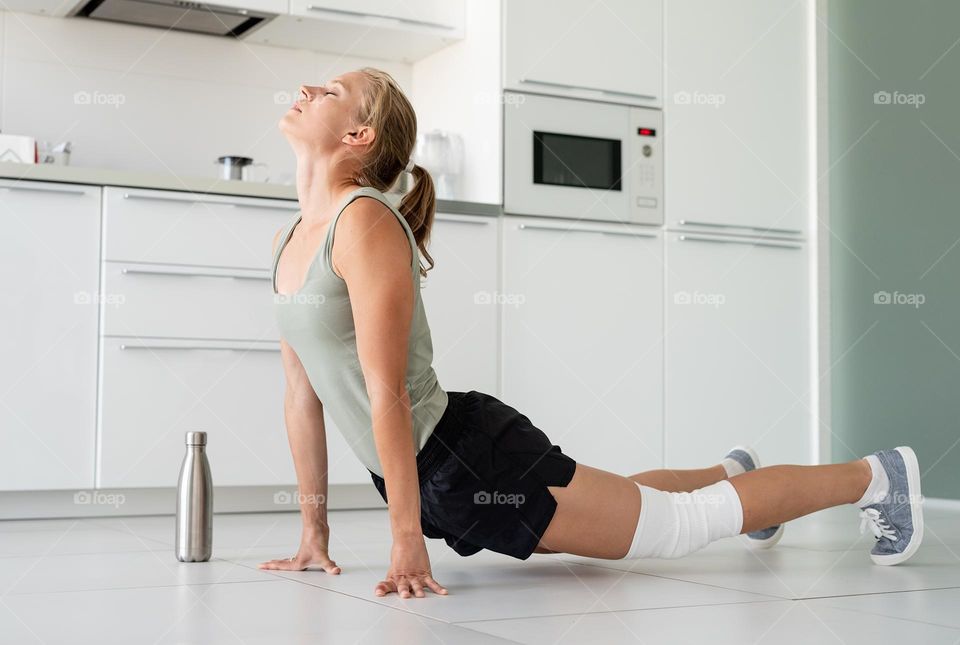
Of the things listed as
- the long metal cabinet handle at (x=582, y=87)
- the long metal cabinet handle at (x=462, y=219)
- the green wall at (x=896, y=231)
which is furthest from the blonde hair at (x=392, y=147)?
the green wall at (x=896, y=231)

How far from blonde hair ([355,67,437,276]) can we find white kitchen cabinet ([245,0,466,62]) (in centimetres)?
178

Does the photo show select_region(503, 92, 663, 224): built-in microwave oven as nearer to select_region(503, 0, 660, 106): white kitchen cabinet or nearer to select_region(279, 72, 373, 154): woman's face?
select_region(503, 0, 660, 106): white kitchen cabinet

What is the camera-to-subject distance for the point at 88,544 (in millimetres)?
2486

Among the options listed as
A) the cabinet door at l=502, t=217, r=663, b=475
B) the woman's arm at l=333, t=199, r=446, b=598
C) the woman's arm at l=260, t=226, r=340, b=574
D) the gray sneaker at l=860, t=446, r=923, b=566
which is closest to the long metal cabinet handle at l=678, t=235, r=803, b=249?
the cabinet door at l=502, t=217, r=663, b=475

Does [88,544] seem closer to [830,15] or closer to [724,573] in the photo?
[724,573]

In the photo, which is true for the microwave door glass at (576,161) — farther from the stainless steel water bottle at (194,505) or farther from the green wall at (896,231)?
the stainless steel water bottle at (194,505)

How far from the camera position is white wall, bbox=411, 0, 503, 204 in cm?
367

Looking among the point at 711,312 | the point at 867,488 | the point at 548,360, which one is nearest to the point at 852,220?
the point at 711,312

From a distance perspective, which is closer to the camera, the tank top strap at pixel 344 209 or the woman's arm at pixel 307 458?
the tank top strap at pixel 344 209

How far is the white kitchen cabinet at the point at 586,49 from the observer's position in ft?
12.1

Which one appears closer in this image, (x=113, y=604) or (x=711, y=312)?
(x=113, y=604)

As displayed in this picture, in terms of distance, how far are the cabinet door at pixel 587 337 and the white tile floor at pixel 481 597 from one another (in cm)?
121

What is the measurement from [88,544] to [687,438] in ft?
6.87

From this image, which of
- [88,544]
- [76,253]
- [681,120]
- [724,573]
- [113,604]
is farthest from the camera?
[681,120]
